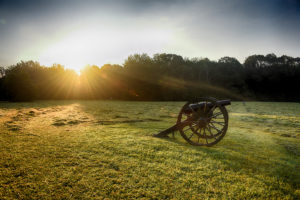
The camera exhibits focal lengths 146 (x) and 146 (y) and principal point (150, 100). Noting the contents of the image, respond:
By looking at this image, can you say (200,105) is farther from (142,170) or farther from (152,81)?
(152,81)

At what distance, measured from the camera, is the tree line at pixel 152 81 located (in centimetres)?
2978

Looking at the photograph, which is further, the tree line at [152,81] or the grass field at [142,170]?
the tree line at [152,81]

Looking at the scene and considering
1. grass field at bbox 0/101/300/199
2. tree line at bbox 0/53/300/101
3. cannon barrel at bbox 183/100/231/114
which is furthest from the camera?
tree line at bbox 0/53/300/101

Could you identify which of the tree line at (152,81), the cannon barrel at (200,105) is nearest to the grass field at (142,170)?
the cannon barrel at (200,105)

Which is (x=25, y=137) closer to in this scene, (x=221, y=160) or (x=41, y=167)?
(x=41, y=167)

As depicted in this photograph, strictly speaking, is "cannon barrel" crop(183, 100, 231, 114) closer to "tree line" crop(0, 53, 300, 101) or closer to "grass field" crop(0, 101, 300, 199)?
"grass field" crop(0, 101, 300, 199)

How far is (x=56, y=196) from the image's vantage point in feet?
8.15

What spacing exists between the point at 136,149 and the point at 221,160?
2394 millimetres

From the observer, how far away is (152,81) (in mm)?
35844

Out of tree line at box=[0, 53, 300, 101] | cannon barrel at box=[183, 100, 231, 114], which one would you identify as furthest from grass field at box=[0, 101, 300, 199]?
tree line at box=[0, 53, 300, 101]

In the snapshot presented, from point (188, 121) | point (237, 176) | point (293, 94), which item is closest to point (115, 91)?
point (188, 121)

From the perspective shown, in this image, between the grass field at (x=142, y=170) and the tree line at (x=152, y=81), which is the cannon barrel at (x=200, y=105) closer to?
the grass field at (x=142, y=170)

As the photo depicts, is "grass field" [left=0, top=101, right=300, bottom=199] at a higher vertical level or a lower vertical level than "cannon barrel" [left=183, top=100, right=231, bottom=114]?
lower

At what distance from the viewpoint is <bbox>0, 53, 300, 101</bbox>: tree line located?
2978 cm
